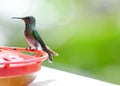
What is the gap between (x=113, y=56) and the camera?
5.24 feet

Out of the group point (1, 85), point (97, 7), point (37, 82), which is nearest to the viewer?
point (1, 85)

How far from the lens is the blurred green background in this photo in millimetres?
1582

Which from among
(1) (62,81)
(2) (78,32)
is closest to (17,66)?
(1) (62,81)

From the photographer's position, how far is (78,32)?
165 cm

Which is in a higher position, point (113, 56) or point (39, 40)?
point (39, 40)

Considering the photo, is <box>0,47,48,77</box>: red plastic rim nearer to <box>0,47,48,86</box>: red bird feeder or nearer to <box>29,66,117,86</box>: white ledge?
<box>0,47,48,86</box>: red bird feeder

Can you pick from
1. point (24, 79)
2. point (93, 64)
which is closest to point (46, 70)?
point (24, 79)

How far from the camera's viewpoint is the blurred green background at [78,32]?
1.58 m

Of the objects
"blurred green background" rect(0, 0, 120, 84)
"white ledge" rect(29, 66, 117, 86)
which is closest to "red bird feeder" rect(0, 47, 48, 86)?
"white ledge" rect(29, 66, 117, 86)

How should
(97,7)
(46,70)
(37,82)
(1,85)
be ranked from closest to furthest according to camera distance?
(1,85) → (37,82) → (46,70) → (97,7)

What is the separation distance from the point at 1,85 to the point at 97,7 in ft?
3.24

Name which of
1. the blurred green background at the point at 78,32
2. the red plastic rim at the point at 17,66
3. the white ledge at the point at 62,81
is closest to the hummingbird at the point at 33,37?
the white ledge at the point at 62,81

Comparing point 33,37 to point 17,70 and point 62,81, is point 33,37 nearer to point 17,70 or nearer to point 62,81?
point 62,81

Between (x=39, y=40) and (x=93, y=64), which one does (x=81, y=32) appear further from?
(x=39, y=40)
